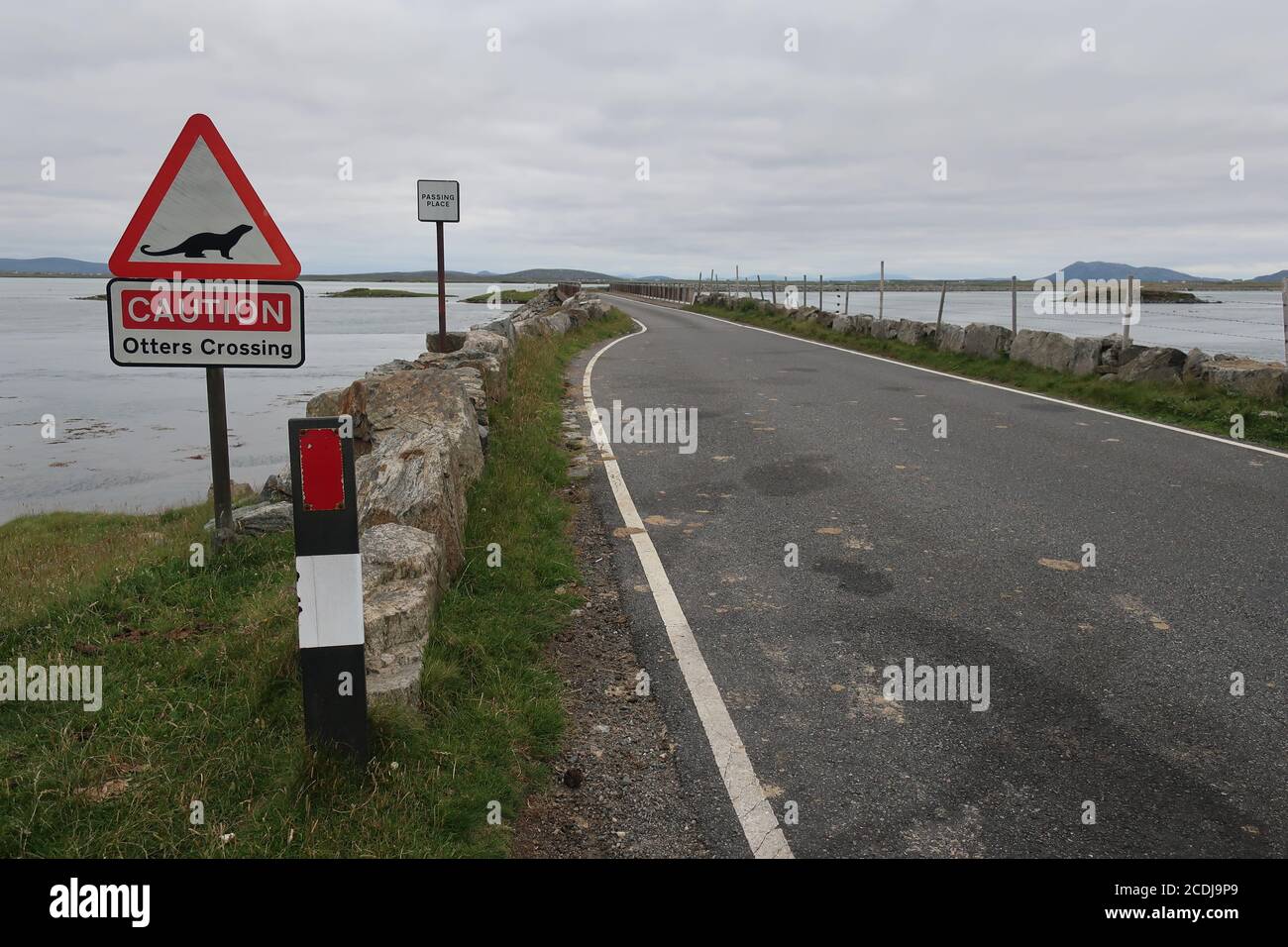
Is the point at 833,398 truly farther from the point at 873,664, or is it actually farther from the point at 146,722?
the point at 146,722

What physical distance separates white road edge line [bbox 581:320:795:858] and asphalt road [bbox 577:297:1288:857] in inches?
1.8

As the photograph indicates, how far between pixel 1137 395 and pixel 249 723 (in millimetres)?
12458

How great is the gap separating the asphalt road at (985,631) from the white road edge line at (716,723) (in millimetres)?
45

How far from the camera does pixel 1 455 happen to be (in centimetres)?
1978

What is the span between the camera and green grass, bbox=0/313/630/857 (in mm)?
3068

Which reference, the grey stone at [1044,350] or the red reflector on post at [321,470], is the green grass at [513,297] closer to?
the grey stone at [1044,350]

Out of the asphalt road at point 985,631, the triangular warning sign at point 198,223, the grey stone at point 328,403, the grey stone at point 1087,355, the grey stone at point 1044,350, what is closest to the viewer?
the asphalt road at point 985,631

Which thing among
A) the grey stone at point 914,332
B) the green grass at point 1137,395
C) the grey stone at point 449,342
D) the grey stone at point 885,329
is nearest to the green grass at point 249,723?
the grey stone at point 449,342

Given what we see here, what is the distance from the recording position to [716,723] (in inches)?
155

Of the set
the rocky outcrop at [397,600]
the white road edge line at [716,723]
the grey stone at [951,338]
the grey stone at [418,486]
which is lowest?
the white road edge line at [716,723]

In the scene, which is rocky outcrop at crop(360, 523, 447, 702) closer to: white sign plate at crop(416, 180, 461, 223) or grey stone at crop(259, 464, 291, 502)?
grey stone at crop(259, 464, 291, 502)

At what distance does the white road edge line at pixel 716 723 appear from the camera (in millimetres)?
3180

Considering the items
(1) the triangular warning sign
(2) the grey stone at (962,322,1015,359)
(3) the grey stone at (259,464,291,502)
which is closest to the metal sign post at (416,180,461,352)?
(3) the grey stone at (259,464,291,502)

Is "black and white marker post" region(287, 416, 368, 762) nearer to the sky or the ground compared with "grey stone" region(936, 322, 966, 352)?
nearer to the ground
